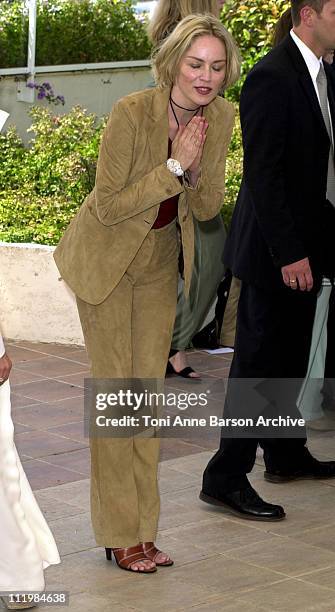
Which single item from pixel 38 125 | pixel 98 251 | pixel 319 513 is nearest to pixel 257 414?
pixel 319 513

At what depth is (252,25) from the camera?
42.1 ft

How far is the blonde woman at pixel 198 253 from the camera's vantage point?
6.90 meters

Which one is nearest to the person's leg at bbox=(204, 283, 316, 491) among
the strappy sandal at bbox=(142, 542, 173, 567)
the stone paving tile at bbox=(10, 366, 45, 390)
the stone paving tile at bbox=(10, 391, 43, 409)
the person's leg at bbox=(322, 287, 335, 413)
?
the strappy sandal at bbox=(142, 542, 173, 567)

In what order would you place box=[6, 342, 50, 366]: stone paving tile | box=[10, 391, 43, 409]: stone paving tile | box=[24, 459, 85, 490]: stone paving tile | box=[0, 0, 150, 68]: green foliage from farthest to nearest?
box=[0, 0, 150, 68]: green foliage
box=[6, 342, 50, 366]: stone paving tile
box=[10, 391, 43, 409]: stone paving tile
box=[24, 459, 85, 490]: stone paving tile

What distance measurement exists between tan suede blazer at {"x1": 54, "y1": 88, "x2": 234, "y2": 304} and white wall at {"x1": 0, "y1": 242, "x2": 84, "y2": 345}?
3.75 m

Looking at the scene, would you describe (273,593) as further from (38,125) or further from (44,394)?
(38,125)

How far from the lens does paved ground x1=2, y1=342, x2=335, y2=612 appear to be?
4.61m

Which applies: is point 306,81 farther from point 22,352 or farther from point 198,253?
point 22,352

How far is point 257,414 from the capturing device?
564 centimetres

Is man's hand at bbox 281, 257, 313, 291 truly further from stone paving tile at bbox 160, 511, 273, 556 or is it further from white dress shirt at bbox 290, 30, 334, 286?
stone paving tile at bbox 160, 511, 273, 556

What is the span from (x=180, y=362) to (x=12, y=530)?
11.8 feet

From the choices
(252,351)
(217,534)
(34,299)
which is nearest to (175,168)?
(252,351)

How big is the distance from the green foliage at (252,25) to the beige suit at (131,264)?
7957mm

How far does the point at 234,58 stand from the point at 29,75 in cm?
811
